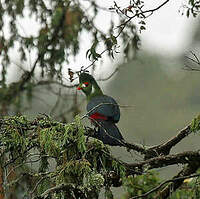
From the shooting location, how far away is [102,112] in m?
5.52

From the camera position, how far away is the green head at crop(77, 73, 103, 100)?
6199 millimetres

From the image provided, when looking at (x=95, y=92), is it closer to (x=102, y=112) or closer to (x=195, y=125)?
(x=102, y=112)

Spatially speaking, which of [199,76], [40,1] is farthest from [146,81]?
[40,1]

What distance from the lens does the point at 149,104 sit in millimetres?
24234

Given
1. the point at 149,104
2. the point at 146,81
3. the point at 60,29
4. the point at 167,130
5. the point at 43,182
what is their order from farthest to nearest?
the point at 146,81, the point at 149,104, the point at 167,130, the point at 60,29, the point at 43,182

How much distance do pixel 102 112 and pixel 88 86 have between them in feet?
2.42

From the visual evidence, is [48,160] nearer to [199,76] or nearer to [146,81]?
[199,76]

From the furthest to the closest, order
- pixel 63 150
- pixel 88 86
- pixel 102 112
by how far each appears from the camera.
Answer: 1. pixel 88 86
2. pixel 102 112
3. pixel 63 150

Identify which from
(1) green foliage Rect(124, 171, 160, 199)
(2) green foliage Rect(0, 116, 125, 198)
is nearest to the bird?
(2) green foliage Rect(0, 116, 125, 198)

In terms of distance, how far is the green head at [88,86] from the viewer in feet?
20.3

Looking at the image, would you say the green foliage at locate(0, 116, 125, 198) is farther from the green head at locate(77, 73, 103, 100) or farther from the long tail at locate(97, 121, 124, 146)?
the green head at locate(77, 73, 103, 100)

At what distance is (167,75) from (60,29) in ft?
68.2

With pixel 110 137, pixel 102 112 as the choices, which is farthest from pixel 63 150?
pixel 102 112

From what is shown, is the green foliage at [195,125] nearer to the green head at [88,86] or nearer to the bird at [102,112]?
the bird at [102,112]
